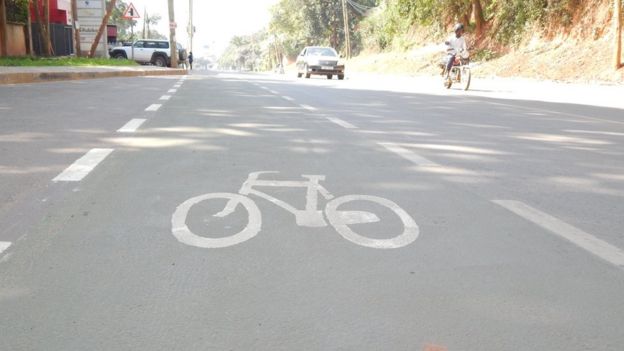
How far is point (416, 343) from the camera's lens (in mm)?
1990

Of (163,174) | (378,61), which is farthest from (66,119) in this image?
(378,61)

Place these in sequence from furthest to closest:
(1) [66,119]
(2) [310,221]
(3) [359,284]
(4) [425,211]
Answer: (1) [66,119] → (4) [425,211] → (2) [310,221] → (3) [359,284]

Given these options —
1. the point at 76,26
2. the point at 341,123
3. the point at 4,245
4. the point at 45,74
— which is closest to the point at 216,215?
the point at 4,245

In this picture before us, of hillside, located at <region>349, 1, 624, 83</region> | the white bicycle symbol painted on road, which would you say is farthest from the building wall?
the white bicycle symbol painted on road

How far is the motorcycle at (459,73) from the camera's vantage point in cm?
1591

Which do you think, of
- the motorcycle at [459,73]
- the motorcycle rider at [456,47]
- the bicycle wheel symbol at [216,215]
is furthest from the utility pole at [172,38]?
the bicycle wheel symbol at [216,215]

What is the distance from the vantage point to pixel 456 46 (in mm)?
15875

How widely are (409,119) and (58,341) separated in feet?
22.9

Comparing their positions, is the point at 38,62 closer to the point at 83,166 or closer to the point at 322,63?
the point at 322,63

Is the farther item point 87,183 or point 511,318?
point 87,183

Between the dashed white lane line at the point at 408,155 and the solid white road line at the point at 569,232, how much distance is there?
1.26m

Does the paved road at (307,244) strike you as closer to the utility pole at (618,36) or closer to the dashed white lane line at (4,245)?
the dashed white lane line at (4,245)

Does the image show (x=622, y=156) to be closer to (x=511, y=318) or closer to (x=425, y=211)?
(x=425, y=211)

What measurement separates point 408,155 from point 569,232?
7.60 feet
